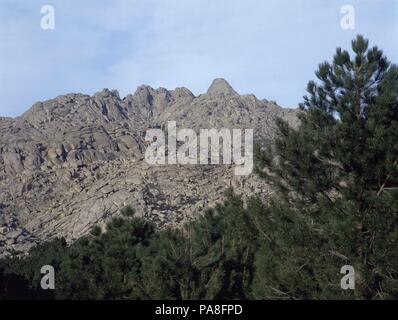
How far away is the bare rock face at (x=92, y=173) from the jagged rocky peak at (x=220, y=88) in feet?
18.7

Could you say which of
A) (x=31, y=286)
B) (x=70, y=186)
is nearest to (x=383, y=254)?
(x=31, y=286)

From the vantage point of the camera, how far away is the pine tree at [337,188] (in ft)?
42.0

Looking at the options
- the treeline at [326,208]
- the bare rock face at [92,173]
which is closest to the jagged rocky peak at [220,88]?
the bare rock face at [92,173]

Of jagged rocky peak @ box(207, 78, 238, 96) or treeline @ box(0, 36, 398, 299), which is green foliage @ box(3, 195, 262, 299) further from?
jagged rocky peak @ box(207, 78, 238, 96)

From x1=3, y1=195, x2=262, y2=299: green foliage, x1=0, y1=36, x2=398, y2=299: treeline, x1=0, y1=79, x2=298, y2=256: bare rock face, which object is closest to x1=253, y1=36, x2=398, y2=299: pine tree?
x1=0, y1=36, x2=398, y2=299: treeline

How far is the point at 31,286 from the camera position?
101ft

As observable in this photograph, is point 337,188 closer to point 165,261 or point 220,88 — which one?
point 165,261

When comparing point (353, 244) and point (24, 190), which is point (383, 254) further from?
point (24, 190)

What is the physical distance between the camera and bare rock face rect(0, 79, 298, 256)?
74.6 metres

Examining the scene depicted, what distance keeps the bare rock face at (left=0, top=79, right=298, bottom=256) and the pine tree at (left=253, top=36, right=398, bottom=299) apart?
40.6 meters

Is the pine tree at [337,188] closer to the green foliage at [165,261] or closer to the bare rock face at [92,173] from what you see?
the green foliage at [165,261]
